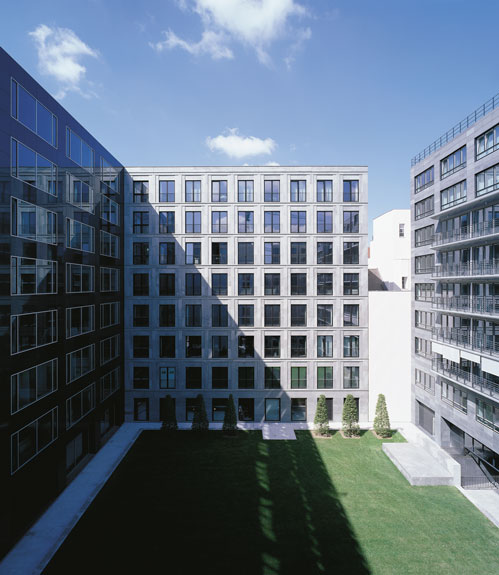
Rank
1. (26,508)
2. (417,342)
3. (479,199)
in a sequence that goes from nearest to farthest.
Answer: (26,508), (479,199), (417,342)

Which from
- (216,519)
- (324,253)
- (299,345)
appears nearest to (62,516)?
(216,519)

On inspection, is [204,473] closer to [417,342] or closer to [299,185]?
[417,342]

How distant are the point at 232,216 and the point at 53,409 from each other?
2014cm

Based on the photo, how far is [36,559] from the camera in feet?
47.4

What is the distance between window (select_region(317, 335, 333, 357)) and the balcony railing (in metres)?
9.16

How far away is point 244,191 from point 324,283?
11202 millimetres

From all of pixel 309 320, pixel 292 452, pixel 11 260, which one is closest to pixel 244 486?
pixel 292 452

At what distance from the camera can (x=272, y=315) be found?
99.9 ft

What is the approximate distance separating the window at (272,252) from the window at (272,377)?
9.66 m

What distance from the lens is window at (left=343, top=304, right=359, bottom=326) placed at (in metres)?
30.5

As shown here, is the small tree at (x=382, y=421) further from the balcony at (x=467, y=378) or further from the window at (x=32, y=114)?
the window at (x=32, y=114)

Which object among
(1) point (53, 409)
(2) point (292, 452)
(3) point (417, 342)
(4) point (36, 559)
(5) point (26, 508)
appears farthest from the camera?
(3) point (417, 342)

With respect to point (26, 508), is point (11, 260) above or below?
above

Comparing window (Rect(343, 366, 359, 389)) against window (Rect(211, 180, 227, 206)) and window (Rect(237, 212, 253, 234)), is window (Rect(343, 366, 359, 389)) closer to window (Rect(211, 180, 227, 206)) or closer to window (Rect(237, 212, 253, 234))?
window (Rect(237, 212, 253, 234))
